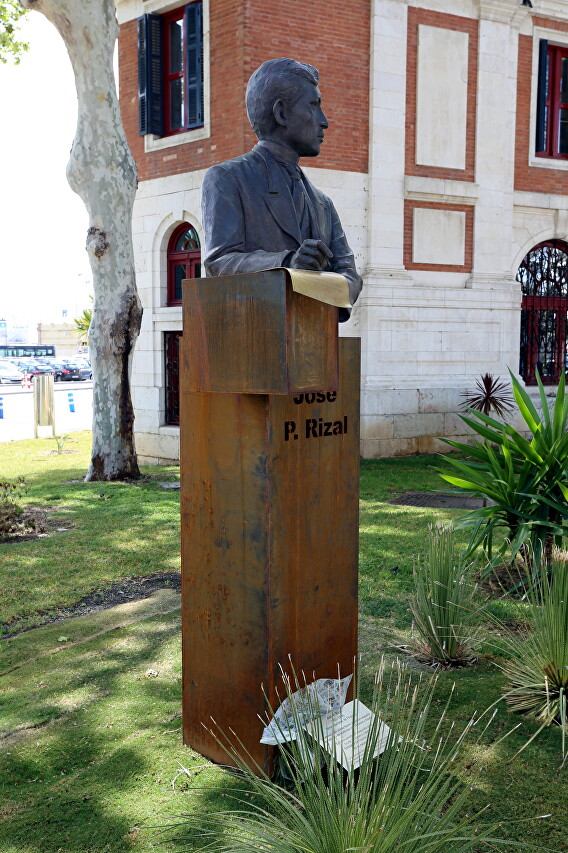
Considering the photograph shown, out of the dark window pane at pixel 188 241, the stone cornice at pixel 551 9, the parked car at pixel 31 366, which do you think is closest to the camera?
the dark window pane at pixel 188 241

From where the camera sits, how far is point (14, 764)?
3816mm

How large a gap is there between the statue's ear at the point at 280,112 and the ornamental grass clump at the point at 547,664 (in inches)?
104

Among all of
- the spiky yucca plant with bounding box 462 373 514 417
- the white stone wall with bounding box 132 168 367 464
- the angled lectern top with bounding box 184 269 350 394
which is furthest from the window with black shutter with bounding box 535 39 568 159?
the angled lectern top with bounding box 184 269 350 394

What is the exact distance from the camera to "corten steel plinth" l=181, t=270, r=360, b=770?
3.38 metres

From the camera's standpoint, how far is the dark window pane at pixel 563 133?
16500mm

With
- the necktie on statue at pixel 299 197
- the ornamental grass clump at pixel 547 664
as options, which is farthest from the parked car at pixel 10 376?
the ornamental grass clump at pixel 547 664

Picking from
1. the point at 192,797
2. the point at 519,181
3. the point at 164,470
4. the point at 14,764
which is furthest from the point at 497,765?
the point at 519,181

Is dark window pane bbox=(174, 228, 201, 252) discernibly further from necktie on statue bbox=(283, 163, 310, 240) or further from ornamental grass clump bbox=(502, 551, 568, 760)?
ornamental grass clump bbox=(502, 551, 568, 760)

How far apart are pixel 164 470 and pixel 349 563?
1033cm

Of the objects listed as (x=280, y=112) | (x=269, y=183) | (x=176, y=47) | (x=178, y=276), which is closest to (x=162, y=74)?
(x=176, y=47)

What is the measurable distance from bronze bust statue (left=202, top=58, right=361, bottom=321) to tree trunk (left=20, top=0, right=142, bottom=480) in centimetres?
856

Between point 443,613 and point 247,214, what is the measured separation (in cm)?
263

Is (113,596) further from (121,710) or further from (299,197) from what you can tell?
(299,197)

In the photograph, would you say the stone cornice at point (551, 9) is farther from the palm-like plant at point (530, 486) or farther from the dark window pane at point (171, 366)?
the palm-like plant at point (530, 486)
